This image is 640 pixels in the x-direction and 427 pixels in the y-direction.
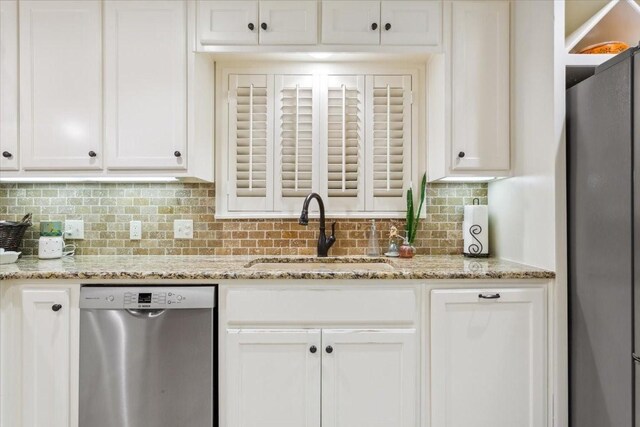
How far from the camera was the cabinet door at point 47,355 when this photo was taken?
63.2 inches

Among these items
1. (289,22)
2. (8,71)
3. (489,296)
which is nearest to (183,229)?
(8,71)

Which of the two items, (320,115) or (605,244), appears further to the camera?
(320,115)

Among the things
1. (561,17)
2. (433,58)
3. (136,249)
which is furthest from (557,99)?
(136,249)

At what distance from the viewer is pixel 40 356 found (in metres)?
1.61

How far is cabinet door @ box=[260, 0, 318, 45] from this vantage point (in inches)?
75.7

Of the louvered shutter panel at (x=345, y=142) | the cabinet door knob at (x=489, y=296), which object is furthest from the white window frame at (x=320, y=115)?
the cabinet door knob at (x=489, y=296)

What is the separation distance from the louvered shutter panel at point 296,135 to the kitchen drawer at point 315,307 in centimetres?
75

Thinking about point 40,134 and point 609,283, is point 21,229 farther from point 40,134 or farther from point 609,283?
point 609,283

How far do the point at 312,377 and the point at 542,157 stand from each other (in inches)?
55.1

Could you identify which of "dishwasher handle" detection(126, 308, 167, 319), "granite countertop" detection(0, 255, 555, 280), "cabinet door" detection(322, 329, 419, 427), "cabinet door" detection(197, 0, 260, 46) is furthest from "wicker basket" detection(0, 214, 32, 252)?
"cabinet door" detection(322, 329, 419, 427)

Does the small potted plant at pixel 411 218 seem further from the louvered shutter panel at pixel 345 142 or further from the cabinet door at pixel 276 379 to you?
the cabinet door at pixel 276 379

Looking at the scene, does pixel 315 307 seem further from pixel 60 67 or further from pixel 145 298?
pixel 60 67

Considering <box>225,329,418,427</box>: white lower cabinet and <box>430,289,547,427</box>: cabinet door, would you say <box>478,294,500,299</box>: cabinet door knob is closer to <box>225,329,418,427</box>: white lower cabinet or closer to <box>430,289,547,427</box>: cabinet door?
<box>430,289,547,427</box>: cabinet door

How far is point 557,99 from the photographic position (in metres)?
1.59
